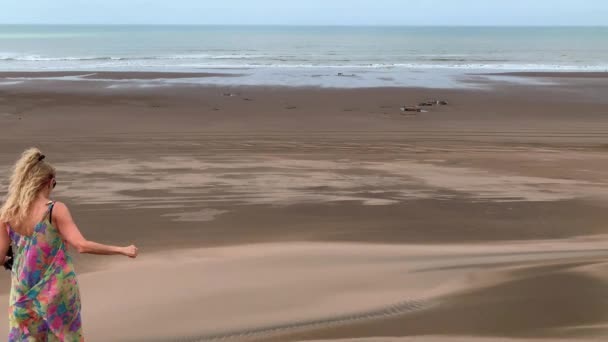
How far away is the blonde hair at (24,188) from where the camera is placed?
3.42 metres

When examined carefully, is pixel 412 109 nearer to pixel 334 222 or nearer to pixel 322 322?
pixel 334 222

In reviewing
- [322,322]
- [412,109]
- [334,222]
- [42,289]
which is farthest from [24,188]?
[412,109]

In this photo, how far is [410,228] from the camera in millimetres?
7590

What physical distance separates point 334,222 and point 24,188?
15.4 ft

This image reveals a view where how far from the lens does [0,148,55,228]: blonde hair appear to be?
3.42 metres

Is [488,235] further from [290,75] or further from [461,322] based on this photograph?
[290,75]

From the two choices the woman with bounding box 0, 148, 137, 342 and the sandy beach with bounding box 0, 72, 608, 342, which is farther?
the sandy beach with bounding box 0, 72, 608, 342

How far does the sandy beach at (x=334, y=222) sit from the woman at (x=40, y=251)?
49.8 inches

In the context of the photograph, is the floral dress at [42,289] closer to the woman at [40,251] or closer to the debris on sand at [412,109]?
the woman at [40,251]

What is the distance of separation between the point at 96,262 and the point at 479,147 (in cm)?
852

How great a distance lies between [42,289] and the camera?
353cm

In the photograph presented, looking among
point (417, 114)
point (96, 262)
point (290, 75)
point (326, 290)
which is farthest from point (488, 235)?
point (290, 75)

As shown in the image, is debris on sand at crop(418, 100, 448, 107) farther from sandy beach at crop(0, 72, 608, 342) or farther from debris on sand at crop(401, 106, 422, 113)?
sandy beach at crop(0, 72, 608, 342)

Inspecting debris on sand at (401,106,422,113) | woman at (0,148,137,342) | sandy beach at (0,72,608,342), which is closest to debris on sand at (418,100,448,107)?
debris on sand at (401,106,422,113)
